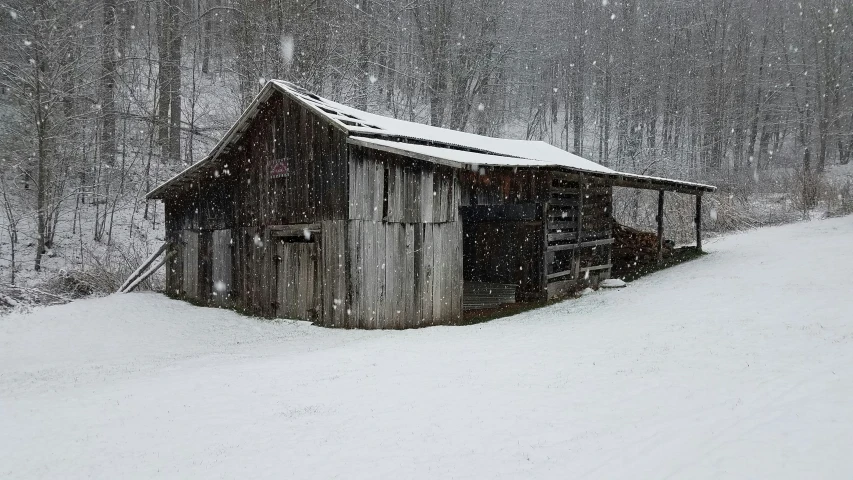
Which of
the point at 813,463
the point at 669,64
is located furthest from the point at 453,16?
the point at 813,463

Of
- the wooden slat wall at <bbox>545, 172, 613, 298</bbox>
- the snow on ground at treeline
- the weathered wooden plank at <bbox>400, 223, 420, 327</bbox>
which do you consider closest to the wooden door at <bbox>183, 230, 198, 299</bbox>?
the snow on ground at treeline

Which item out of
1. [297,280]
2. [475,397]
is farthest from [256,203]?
[475,397]

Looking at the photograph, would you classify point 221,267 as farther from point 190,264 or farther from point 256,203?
point 256,203

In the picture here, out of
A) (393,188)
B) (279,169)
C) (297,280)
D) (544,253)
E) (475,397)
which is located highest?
(279,169)

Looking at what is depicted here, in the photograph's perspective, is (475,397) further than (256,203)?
No

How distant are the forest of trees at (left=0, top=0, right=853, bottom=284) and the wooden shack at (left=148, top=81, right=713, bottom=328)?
7499mm

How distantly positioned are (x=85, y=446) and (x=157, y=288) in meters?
14.7

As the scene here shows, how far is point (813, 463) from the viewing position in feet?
15.7

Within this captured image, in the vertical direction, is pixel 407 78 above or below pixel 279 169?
above

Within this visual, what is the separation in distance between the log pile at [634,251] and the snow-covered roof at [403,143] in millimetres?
2223

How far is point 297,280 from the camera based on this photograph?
46.9 feet

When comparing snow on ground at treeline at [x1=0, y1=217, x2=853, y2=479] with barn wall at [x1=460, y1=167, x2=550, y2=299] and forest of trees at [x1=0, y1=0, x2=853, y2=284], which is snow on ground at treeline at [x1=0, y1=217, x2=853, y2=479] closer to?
barn wall at [x1=460, y1=167, x2=550, y2=299]

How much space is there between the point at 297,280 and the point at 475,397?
826cm

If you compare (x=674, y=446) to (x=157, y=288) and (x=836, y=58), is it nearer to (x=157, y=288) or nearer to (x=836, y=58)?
(x=157, y=288)
